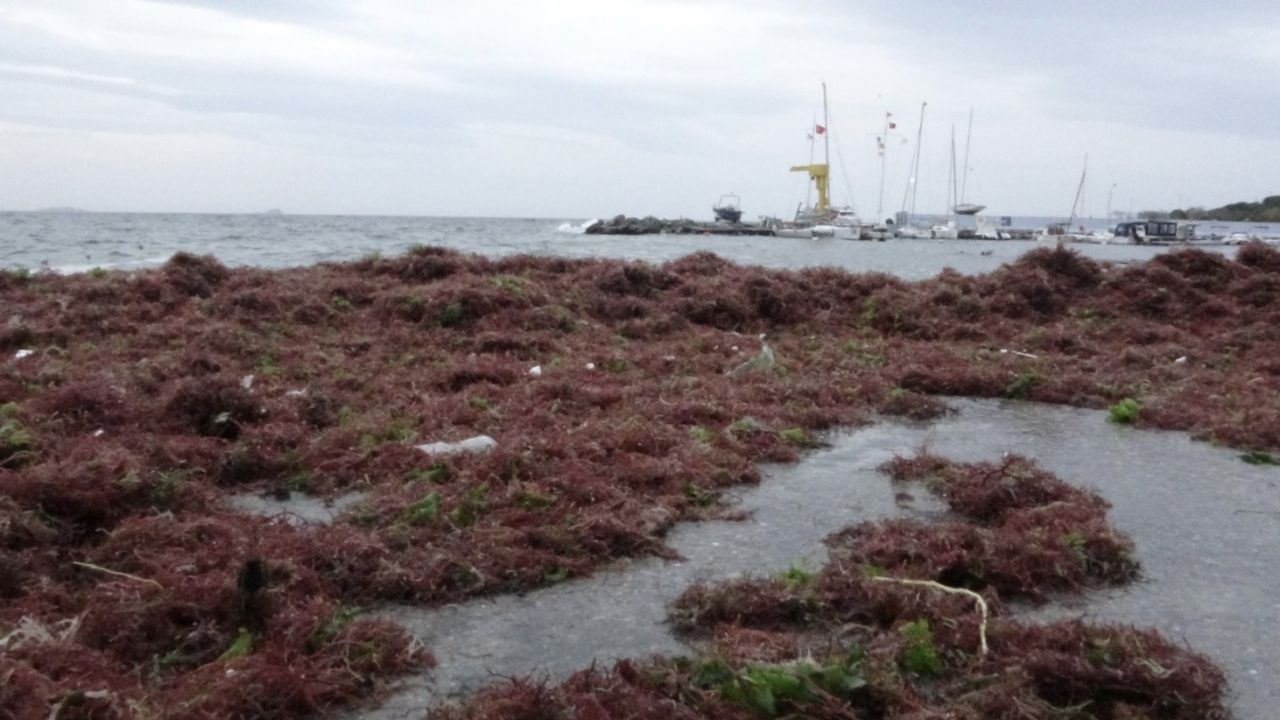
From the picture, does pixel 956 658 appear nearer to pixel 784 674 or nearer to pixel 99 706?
pixel 784 674

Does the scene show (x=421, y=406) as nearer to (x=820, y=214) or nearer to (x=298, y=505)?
(x=298, y=505)

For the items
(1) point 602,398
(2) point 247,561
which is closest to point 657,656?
(2) point 247,561

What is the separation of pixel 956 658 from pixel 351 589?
2748mm

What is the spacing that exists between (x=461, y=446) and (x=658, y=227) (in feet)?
269

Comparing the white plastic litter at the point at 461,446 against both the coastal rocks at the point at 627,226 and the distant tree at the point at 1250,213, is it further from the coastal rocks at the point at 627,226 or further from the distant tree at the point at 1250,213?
the distant tree at the point at 1250,213

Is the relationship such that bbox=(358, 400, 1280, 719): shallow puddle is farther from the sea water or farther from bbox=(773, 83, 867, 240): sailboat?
bbox=(773, 83, 867, 240): sailboat

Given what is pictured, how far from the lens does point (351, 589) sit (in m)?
4.44

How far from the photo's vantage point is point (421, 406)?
25.6 feet

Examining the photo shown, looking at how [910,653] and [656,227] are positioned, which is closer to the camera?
[910,653]

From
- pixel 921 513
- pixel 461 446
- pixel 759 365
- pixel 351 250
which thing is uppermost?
pixel 351 250

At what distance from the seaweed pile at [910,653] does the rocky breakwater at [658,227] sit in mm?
76011

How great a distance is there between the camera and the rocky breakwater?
81.0m

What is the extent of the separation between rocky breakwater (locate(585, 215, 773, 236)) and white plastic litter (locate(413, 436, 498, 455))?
73957 mm

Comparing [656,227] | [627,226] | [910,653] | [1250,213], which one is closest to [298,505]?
[910,653]
